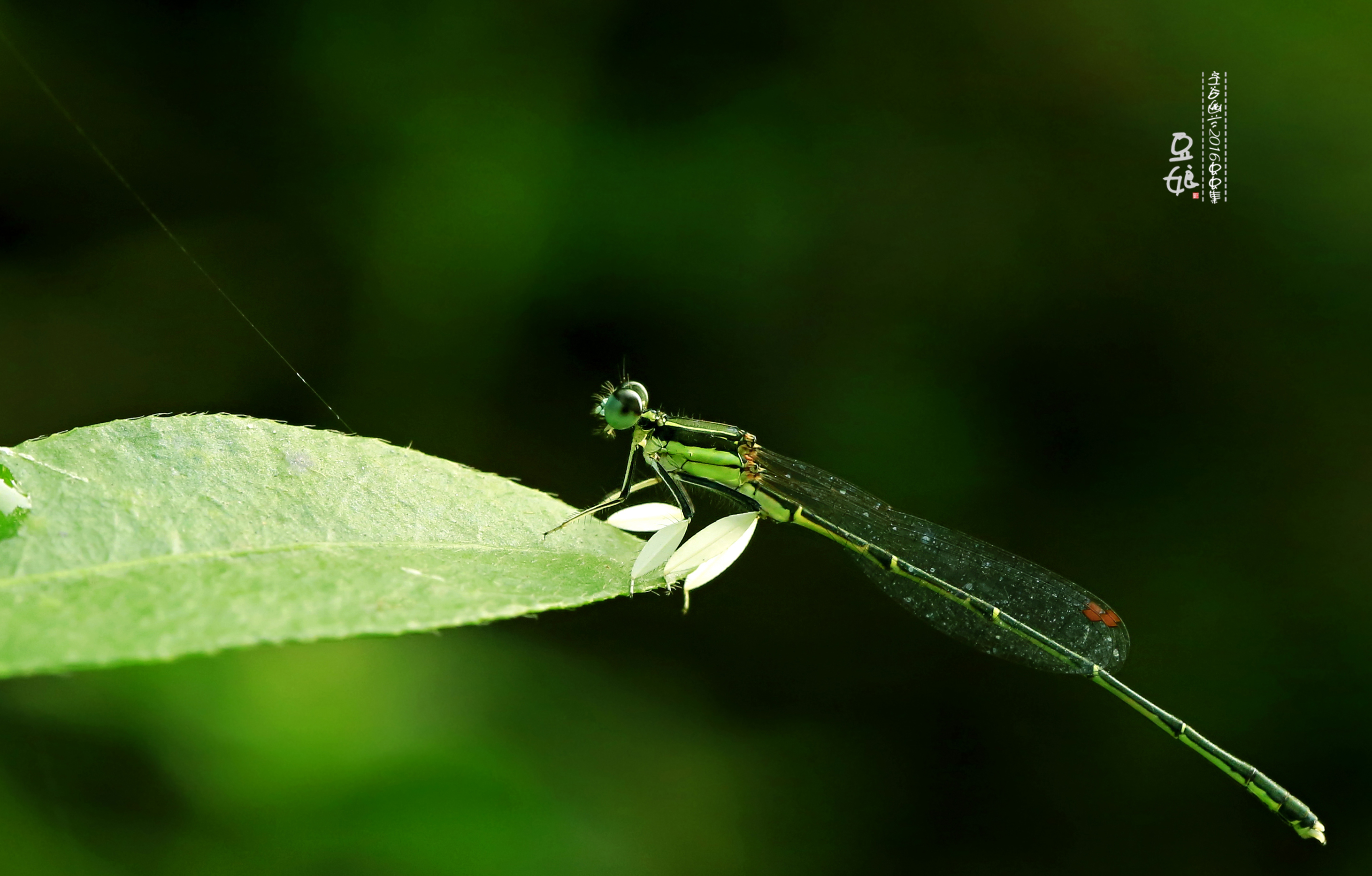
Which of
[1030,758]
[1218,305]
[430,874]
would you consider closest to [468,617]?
[430,874]

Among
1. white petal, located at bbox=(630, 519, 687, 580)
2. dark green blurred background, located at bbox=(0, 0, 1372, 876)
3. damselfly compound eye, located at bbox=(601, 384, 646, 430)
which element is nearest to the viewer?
white petal, located at bbox=(630, 519, 687, 580)

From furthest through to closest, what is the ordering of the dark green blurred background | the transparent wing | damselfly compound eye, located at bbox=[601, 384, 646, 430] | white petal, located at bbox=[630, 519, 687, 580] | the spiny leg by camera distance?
the dark green blurred background < the transparent wing < damselfly compound eye, located at bbox=[601, 384, 646, 430] < the spiny leg < white petal, located at bbox=[630, 519, 687, 580]

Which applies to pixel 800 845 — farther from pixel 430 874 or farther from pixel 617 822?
pixel 430 874

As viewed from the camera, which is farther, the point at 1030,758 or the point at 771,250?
the point at 771,250

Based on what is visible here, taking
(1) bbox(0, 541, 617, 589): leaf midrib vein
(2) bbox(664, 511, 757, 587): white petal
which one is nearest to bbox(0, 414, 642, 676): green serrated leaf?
(1) bbox(0, 541, 617, 589): leaf midrib vein

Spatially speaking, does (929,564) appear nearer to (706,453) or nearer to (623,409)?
(706,453)

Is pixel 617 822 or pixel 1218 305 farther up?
pixel 1218 305

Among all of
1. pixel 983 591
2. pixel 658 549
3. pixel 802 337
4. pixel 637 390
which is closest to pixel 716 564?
pixel 658 549

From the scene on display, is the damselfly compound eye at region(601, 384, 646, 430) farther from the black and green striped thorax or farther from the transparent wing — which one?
the transparent wing
